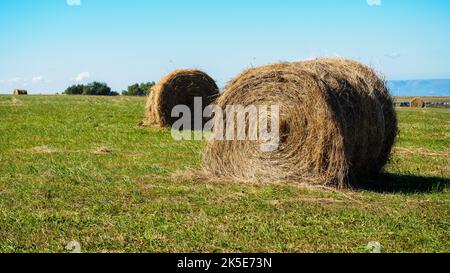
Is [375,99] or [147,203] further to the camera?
[375,99]

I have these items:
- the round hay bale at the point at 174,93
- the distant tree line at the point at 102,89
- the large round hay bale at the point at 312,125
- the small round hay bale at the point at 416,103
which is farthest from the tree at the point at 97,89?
the large round hay bale at the point at 312,125

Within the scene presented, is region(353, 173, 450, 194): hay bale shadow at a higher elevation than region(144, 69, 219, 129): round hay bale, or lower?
lower

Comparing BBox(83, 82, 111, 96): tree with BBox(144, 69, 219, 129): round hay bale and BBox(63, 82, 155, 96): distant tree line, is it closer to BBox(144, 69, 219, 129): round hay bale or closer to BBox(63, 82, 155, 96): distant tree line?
BBox(63, 82, 155, 96): distant tree line

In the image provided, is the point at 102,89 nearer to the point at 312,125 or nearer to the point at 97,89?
the point at 97,89

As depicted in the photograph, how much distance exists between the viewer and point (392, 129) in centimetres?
1095

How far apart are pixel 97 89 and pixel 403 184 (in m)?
58.4

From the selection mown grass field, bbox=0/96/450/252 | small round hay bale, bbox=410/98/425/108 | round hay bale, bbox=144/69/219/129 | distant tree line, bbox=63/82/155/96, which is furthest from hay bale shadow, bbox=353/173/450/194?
distant tree line, bbox=63/82/155/96

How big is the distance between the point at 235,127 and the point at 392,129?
301 cm

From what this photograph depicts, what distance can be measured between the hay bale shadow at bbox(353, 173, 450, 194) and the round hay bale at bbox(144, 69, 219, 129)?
9.64 meters

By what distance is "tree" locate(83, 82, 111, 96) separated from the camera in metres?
65.1

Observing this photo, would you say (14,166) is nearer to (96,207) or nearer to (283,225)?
(96,207)

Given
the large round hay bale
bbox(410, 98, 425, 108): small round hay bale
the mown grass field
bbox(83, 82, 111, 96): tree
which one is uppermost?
bbox(83, 82, 111, 96): tree
